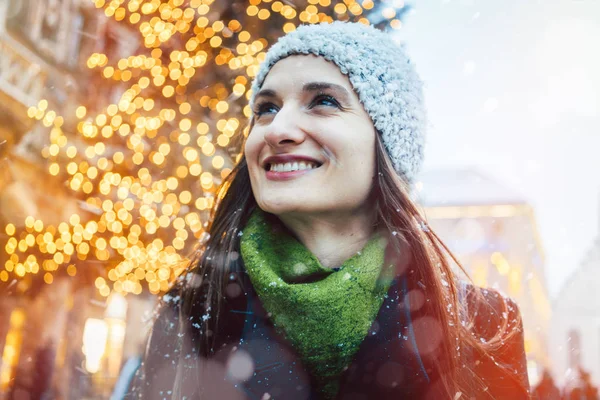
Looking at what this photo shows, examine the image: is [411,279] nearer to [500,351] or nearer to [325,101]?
[500,351]

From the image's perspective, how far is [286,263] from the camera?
1.23m

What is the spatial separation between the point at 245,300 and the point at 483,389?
73 cm

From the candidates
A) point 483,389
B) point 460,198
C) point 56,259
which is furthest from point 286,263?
point 460,198

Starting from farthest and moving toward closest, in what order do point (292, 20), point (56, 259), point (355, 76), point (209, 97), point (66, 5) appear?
point (66, 5)
point (56, 259)
point (209, 97)
point (292, 20)
point (355, 76)

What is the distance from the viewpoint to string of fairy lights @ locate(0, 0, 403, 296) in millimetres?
3184

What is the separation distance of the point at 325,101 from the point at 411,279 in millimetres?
550

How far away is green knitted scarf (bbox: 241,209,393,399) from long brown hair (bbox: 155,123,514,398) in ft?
0.33

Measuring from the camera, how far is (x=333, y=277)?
1.14 metres

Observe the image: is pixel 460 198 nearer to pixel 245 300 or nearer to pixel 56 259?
pixel 56 259

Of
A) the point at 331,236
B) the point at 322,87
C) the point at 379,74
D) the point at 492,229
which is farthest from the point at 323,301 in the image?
the point at 492,229

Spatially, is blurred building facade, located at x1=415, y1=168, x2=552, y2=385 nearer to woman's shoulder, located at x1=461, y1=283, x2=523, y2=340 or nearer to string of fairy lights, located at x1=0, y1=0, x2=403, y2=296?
string of fairy lights, located at x1=0, y1=0, x2=403, y2=296

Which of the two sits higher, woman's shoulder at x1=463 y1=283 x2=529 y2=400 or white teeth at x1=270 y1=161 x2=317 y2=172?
white teeth at x1=270 y1=161 x2=317 y2=172

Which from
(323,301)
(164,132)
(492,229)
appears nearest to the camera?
(323,301)

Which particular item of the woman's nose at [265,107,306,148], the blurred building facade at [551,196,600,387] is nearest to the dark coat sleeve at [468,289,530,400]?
the woman's nose at [265,107,306,148]
